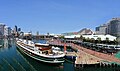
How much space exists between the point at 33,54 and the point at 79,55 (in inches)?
670

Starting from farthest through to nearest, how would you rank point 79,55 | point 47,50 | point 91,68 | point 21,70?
point 47,50 → point 79,55 → point 91,68 → point 21,70

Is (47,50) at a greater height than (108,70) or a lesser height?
greater

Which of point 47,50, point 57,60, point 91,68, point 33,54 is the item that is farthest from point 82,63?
point 33,54

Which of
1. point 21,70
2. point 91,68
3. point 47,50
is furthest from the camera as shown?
point 47,50

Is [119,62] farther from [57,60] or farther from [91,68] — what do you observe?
[57,60]

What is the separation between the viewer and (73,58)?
7850 centimetres

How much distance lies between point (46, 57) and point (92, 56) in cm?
1471

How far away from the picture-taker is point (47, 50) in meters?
78.5

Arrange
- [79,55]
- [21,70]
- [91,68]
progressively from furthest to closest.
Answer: [79,55]
[91,68]
[21,70]

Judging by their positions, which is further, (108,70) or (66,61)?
(66,61)

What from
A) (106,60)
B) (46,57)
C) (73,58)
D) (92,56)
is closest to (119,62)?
(106,60)

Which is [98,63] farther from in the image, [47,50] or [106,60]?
[47,50]

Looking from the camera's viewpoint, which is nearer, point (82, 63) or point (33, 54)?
point (82, 63)

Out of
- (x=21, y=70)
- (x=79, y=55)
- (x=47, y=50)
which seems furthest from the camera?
(x=47, y=50)
